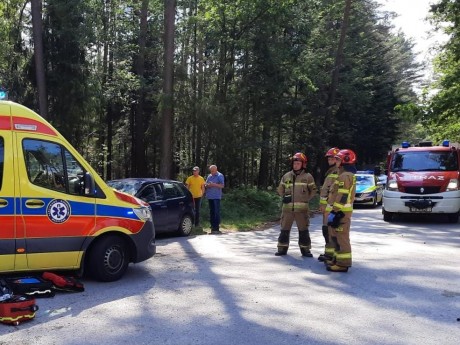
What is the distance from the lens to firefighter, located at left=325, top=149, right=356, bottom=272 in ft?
25.5

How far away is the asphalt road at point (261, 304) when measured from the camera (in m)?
4.84

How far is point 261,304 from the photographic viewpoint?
5926 mm

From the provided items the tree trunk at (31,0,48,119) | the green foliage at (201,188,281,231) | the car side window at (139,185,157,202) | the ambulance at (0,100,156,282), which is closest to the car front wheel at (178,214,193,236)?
the car side window at (139,185,157,202)

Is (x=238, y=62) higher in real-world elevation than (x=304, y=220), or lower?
higher

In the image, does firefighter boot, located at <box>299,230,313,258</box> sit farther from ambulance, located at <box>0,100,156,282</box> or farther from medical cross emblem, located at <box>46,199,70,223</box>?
medical cross emblem, located at <box>46,199,70,223</box>

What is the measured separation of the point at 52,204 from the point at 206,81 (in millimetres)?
19969

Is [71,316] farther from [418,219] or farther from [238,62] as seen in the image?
[238,62]

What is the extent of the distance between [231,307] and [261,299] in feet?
1.69

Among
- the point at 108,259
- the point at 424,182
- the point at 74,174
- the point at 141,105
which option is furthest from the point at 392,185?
the point at 141,105

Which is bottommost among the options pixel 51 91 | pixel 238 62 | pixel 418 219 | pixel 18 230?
pixel 418 219

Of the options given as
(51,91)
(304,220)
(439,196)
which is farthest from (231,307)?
(51,91)

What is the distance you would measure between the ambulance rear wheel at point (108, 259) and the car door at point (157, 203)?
14.3 ft

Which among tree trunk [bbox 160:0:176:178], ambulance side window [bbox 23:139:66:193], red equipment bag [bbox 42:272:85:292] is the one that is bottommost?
red equipment bag [bbox 42:272:85:292]

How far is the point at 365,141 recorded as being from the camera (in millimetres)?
42281
